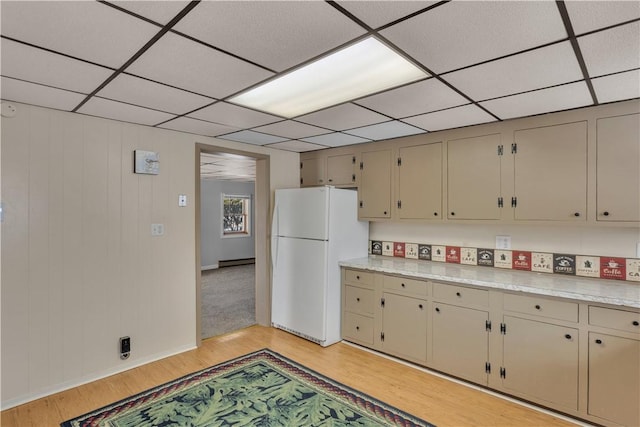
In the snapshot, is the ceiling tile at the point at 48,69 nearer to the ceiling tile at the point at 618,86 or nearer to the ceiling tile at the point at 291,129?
the ceiling tile at the point at 291,129

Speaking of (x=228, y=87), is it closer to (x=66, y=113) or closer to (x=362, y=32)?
(x=362, y=32)

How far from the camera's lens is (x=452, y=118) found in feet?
9.64

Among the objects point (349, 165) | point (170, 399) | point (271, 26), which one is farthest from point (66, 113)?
point (349, 165)

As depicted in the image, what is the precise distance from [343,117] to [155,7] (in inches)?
69.6

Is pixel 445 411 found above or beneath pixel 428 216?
beneath

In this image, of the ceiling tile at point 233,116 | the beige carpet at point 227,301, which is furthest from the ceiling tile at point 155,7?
the beige carpet at point 227,301

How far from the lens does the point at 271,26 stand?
1.51 m

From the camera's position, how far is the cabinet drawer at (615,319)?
2.18 meters

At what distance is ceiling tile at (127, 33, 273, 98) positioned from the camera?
1.71 meters

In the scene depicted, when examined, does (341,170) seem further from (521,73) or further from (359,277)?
(521,73)

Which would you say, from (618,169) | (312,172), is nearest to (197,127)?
(312,172)

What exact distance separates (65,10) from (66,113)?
1784mm

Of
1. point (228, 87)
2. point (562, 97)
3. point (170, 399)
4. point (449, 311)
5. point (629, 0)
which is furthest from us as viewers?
point (449, 311)

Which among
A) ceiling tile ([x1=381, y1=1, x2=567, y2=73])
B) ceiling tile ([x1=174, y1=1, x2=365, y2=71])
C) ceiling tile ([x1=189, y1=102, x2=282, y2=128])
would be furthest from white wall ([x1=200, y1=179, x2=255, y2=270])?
ceiling tile ([x1=381, y1=1, x2=567, y2=73])
